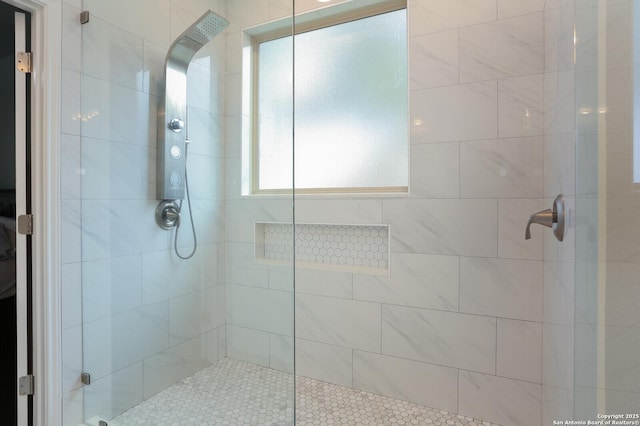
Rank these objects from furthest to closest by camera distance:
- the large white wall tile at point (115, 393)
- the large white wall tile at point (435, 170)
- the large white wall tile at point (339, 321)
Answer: the large white wall tile at point (339, 321)
the large white wall tile at point (435, 170)
the large white wall tile at point (115, 393)

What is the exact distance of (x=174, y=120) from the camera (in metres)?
1.68

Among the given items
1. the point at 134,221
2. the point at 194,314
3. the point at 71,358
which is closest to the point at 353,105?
the point at 134,221

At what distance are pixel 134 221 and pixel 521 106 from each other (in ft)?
6.65

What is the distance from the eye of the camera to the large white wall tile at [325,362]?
82.2 inches

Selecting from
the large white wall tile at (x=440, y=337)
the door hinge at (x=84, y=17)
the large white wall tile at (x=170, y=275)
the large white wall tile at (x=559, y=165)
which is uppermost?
the door hinge at (x=84, y=17)

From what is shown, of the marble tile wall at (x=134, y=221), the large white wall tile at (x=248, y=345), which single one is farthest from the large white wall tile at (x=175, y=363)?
the large white wall tile at (x=248, y=345)

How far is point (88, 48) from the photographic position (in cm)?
163

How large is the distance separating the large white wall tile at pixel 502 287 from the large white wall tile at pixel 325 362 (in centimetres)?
79

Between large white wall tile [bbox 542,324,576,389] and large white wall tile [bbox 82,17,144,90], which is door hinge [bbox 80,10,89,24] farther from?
large white wall tile [bbox 542,324,576,389]

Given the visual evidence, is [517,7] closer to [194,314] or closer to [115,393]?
[194,314]

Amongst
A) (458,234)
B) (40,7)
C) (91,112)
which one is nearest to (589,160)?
(458,234)

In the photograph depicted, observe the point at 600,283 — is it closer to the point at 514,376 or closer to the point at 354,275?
the point at 514,376

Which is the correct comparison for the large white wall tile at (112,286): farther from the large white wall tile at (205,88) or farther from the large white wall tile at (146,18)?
the large white wall tile at (146,18)

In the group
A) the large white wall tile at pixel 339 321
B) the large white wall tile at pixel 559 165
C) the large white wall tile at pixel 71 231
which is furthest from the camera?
the large white wall tile at pixel 339 321
